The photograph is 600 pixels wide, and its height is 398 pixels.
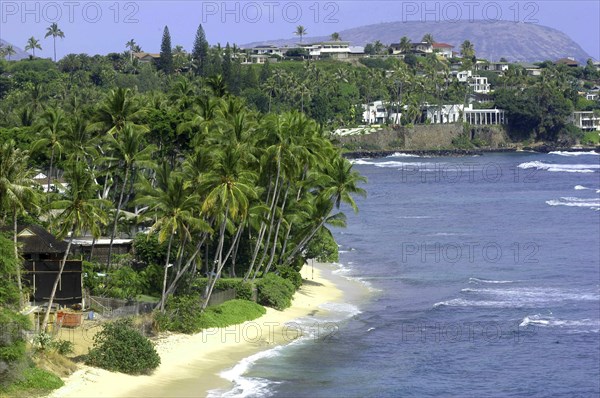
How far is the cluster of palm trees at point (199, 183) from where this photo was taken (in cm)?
4781

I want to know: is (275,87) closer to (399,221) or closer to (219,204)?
(399,221)

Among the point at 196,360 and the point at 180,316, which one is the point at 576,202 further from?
the point at 196,360

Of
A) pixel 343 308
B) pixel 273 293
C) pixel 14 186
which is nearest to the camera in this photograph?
pixel 14 186

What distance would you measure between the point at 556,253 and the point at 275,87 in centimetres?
11640

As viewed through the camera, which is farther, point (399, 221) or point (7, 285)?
point (399, 221)

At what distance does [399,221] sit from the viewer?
10038cm

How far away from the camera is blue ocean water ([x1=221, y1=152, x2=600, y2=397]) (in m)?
46.5

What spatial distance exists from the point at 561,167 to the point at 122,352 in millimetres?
135894

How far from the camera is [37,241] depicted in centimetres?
5003

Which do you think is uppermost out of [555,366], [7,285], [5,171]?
[5,171]

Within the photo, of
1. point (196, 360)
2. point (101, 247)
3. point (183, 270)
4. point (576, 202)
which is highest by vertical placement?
point (101, 247)

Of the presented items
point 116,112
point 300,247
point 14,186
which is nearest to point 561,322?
point 300,247

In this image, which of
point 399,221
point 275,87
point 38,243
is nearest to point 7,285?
point 38,243

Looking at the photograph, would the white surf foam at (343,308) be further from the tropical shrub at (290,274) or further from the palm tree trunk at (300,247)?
the palm tree trunk at (300,247)
